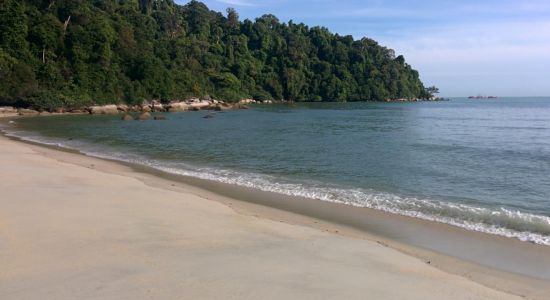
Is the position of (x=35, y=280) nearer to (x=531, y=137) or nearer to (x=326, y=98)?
(x=531, y=137)

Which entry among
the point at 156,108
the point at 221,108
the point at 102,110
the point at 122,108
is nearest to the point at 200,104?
the point at 221,108

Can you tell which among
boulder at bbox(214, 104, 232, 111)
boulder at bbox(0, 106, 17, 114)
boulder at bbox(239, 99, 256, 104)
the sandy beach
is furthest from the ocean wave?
boulder at bbox(239, 99, 256, 104)

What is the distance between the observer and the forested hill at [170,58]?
71.1 m

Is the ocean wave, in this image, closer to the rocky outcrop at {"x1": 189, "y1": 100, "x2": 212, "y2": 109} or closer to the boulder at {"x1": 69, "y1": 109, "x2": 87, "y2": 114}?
the boulder at {"x1": 69, "y1": 109, "x2": 87, "y2": 114}

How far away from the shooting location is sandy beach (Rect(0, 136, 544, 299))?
17.0 feet

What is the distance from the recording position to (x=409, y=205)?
39.2ft

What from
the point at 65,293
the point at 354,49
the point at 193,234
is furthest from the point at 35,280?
the point at 354,49

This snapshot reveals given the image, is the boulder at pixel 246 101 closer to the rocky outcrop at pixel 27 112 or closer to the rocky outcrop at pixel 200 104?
the rocky outcrop at pixel 200 104

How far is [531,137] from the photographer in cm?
3188

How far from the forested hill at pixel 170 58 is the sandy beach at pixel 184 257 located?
62922 millimetres

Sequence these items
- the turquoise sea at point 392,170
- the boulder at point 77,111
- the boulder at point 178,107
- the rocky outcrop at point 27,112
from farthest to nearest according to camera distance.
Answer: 1. the boulder at point 178,107
2. the boulder at point 77,111
3. the rocky outcrop at point 27,112
4. the turquoise sea at point 392,170

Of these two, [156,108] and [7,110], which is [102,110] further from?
[156,108]

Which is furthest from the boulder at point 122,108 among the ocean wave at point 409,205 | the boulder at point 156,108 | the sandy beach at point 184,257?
the sandy beach at point 184,257

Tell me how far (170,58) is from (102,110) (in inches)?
1527
